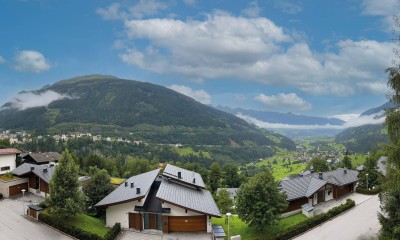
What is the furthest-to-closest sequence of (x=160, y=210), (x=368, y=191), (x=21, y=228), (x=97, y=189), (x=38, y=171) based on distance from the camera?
1. (x=368, y=191)
2. (x=38, y=171)
3. (x=97, y=189)
4. (x=160, y=210)
5. (x=21, y=228)

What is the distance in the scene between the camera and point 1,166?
56.6 m

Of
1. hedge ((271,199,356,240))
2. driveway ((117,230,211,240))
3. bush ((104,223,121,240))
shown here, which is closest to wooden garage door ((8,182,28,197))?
bush ((104,223,121,240))

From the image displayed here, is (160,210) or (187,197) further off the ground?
(187,197)

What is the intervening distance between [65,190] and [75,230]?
479 cm

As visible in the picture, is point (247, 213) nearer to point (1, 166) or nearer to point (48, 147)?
point (1, 166)

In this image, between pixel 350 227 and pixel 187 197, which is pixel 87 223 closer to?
pixel 187 197

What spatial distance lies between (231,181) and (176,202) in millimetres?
61144

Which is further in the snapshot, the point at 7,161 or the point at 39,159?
the point at 39,159

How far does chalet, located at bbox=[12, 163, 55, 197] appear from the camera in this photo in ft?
152

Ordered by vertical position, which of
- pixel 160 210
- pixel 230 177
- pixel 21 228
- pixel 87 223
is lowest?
pixel 230 177

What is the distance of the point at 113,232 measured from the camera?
33000 mm

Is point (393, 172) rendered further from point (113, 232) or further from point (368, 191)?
point (368, 191)

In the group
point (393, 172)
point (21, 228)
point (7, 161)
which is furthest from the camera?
point (7, 161)

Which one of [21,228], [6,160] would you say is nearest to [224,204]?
[21,228]
